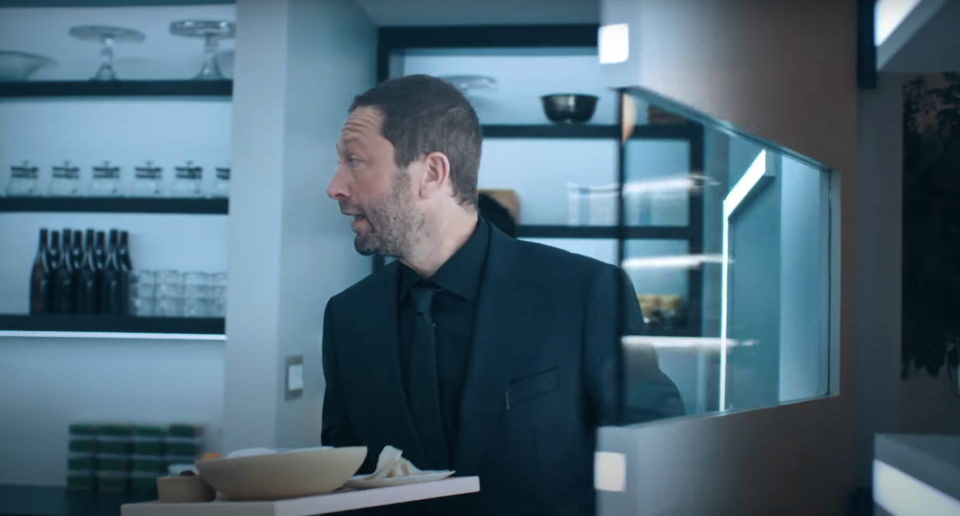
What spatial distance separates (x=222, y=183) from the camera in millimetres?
3164

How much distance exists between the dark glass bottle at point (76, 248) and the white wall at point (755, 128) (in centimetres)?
243

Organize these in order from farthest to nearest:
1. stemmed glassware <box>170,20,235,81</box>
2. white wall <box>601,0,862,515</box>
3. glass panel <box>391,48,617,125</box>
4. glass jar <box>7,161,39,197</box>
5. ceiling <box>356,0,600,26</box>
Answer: glass panel <box>391,48,617,125</box> → ceiling <box>356,0,600,26</box> → glass jar <box>7,161,39,197</box> → stemmed glassware <box>170,20,235,81</box> → white wall <box>601,0,862,515</box>

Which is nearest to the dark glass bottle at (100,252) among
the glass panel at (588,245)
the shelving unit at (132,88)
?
the shelving unit at (132,88)

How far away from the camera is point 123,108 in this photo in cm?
336

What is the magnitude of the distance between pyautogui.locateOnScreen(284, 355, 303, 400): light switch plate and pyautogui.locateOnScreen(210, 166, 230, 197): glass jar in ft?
1.96

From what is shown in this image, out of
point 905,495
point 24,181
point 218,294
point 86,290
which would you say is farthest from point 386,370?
point 24,181

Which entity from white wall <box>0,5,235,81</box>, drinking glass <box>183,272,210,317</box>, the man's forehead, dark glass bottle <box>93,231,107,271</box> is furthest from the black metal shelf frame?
the man's forehead

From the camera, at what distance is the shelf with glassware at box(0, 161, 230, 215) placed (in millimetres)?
3156

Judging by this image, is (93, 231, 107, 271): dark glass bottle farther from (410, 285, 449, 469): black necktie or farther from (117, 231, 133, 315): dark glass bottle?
(410, 285, 449, 469): black necktie

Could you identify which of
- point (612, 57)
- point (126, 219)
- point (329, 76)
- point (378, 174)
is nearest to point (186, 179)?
point (126, 219)

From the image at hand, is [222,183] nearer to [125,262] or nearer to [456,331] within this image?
[125,262]

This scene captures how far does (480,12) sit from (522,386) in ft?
6.85

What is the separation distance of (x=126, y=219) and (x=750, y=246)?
2.53 metres

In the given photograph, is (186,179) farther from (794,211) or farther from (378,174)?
(794,211)
